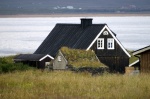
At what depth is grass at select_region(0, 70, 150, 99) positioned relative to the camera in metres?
19.4

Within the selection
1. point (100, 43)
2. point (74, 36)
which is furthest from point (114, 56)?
point (74, 36)

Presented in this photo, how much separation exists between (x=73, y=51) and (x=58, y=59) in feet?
3.78

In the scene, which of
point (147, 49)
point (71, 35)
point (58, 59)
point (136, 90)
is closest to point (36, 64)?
point (71, 35)

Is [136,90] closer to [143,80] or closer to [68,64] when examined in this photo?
[143,80]

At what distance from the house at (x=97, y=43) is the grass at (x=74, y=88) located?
27.4m

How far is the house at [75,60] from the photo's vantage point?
3975 cm

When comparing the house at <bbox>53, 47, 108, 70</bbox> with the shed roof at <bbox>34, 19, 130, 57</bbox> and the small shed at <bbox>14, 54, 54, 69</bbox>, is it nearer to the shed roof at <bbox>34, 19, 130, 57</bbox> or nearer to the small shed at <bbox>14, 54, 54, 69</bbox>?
the small shed at <bbox>14, 54, 54, 69</bbox>

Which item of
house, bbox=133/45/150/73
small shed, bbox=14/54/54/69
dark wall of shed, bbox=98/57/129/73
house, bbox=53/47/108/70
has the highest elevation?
house, bbox=133/45/150/73

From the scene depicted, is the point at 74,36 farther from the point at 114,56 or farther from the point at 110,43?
the point at 114,56

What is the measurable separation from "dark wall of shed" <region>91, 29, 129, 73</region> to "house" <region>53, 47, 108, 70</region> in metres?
9.80

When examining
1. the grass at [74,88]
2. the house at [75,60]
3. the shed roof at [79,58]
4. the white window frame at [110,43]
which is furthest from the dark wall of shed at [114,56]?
the grass at [74,88]


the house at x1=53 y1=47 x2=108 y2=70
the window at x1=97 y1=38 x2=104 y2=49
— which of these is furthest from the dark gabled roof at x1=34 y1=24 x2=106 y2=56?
the house at x1=53 y1=47 x2=108 y2=70

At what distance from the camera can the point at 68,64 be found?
39.8 meters

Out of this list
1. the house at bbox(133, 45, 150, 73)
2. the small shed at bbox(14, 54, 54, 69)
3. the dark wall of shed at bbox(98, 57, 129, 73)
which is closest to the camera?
the house at bbox(133, 45, 150, 73)
